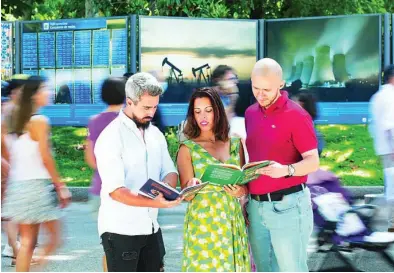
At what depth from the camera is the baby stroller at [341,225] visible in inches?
261

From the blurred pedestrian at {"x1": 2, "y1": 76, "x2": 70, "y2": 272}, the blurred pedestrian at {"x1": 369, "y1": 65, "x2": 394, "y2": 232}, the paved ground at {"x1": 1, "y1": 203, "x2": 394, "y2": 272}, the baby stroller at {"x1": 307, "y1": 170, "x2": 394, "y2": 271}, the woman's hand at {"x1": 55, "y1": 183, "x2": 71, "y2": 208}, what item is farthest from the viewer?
the blurred pedestrian at {"x1": 369, "y1": 65, "x2": 394, "y2": 232}

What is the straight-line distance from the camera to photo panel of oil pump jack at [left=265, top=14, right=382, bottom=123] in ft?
41.5

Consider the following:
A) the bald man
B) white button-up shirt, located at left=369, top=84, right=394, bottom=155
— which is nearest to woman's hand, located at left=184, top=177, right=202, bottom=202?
the bald man

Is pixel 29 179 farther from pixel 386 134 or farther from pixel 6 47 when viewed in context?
pixel 6 47

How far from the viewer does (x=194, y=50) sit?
42.4 ft

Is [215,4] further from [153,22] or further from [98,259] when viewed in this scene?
[98,259]

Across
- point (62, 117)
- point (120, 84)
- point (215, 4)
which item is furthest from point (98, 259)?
point (215, 4)

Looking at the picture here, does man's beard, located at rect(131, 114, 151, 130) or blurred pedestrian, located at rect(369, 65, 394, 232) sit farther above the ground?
man's beard, located at rect(131, 114, 151, 130)

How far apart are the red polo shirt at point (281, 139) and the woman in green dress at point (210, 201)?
0.41ft

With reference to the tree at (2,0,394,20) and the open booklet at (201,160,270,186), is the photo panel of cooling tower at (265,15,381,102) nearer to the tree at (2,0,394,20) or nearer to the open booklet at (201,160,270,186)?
the tree at (2,0,394,20)

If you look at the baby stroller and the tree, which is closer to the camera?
the baby stroller

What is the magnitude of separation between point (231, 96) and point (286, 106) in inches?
75.2

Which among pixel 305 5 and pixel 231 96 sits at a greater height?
pixel 305 5

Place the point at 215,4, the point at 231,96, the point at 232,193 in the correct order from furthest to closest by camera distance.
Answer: the point at 215,4 → the point at 231,96 → the point at 232,193
